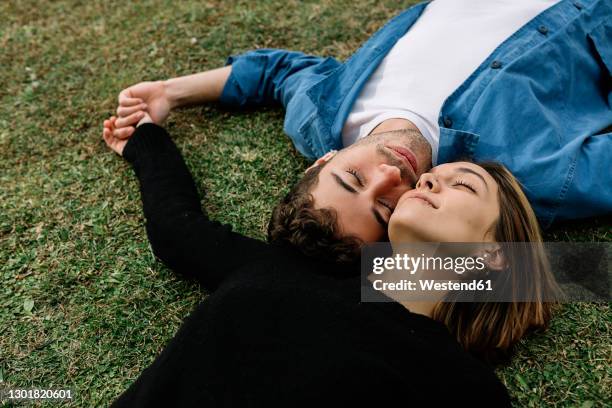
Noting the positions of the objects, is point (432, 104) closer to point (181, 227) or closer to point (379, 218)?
point (379, 218)

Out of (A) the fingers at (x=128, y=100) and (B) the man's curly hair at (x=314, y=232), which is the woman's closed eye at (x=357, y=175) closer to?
(B) the man's curly hair at (x=314, y=232)

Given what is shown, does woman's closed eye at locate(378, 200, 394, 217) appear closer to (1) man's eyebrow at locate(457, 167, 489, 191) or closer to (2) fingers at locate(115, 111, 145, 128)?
(1) man's eyebrow at locate(457, 167, 489, 191)

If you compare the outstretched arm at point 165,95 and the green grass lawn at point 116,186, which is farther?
the outstretched arm at point 165,95

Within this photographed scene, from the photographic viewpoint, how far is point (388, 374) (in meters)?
2.08

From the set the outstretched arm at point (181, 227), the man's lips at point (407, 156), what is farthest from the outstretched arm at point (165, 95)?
the man's lips at point (407, 156)

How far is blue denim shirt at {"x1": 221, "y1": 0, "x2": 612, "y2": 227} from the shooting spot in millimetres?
2865

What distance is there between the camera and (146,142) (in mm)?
3348


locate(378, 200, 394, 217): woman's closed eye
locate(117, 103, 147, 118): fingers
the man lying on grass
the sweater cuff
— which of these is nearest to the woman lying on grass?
locate(378, 200, 394, 217): woman's closed eye

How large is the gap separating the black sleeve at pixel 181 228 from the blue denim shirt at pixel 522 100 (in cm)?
72

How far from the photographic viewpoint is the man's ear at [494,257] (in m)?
2.42

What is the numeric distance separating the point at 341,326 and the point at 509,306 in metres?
0.82

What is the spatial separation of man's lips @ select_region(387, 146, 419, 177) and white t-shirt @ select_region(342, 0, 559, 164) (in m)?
0.36

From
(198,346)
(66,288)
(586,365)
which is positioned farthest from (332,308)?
(66,288)

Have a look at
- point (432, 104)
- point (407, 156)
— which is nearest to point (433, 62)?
point (432, 104)
